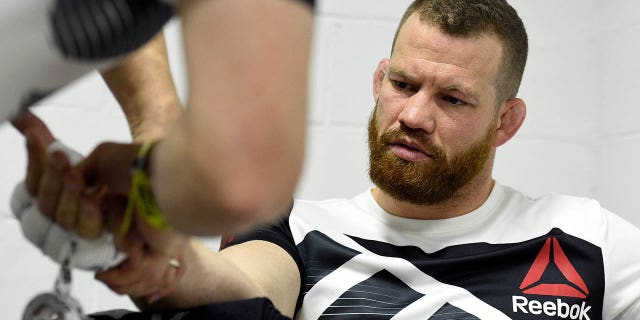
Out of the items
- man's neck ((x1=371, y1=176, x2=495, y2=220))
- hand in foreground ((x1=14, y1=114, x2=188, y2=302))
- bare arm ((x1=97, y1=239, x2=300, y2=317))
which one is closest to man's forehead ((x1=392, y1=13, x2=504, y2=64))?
man's neck ((x1=371, y1=176, x2=495, y2=220))

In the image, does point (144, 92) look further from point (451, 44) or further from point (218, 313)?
point (451, 44)

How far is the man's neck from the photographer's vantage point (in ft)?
5.06

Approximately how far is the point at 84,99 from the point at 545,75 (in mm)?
A: 1174

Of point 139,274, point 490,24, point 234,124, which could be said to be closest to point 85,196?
point 139,274

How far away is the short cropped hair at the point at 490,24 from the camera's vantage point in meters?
1.52

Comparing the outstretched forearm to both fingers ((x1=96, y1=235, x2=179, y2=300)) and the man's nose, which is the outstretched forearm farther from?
the man's nose

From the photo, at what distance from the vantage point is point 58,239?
64 centimetres

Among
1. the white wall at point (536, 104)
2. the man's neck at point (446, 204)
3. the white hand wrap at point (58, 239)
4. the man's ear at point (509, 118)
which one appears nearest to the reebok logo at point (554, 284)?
the man's neck at point (446, 204)

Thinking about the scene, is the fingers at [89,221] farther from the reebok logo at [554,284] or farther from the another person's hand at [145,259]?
the reebok logo at [554,284]

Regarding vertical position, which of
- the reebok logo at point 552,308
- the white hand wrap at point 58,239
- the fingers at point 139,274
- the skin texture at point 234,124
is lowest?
the reebok logo at point 552,308

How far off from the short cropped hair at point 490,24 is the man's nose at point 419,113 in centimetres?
15

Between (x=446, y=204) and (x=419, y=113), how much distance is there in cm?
21

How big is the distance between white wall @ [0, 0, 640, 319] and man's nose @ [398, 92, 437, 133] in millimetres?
378

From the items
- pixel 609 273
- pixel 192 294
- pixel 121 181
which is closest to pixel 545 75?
pixel 609 273
